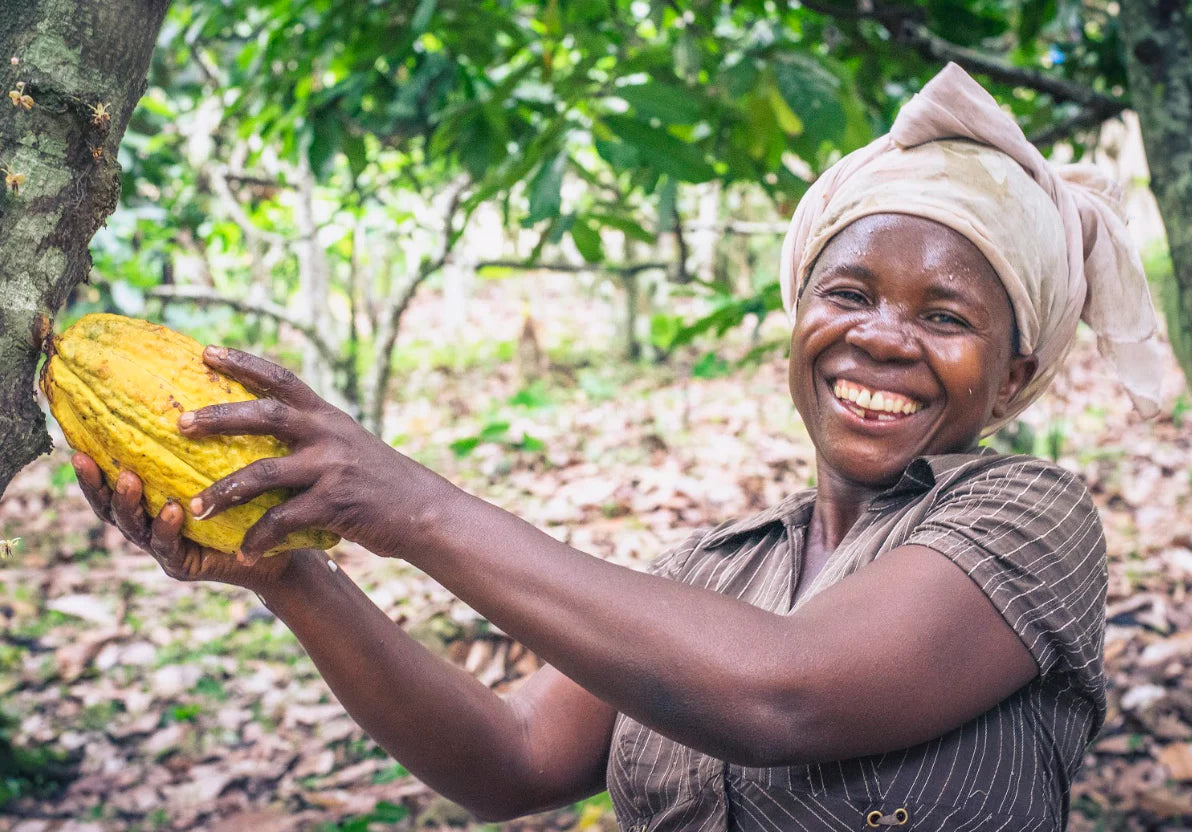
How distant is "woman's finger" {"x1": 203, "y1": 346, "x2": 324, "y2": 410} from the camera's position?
3.03 feet

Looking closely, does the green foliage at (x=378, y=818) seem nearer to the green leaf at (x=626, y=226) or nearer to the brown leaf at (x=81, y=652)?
the brown leaf at (x=81, y=652)

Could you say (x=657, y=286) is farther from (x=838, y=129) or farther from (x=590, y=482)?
(x=838, y=129)

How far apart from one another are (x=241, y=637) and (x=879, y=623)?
2.88m

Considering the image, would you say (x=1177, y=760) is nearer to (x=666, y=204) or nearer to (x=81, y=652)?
(x=666, y=204)

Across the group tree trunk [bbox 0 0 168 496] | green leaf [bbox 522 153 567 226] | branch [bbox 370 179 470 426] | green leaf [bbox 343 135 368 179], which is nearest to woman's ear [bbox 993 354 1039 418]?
green leaf [bbox 522 153 567 226]

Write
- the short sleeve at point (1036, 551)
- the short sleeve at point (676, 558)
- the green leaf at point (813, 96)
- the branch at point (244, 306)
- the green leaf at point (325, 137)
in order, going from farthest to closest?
the branch at point (244, 306) → the green leaf at point (325, 137) → the green leaf at point (813, 96) → the short sleeve at point (676, 558) → the short sleeve at point (1036, 551)

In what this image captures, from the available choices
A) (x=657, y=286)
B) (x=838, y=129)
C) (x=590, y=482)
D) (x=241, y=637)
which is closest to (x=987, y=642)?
(x=838, y=129)

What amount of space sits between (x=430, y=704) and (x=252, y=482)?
61 centimetres

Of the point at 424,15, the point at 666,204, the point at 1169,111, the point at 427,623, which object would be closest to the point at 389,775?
the point at 427,623

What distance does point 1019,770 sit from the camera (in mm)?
1120

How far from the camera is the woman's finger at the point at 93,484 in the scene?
98 centimetres

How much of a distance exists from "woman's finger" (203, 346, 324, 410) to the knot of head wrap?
0.77 metres

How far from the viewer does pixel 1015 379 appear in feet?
4.70

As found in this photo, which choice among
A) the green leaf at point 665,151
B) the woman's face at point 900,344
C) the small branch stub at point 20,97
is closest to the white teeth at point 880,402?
the woman's face at point 900,344
